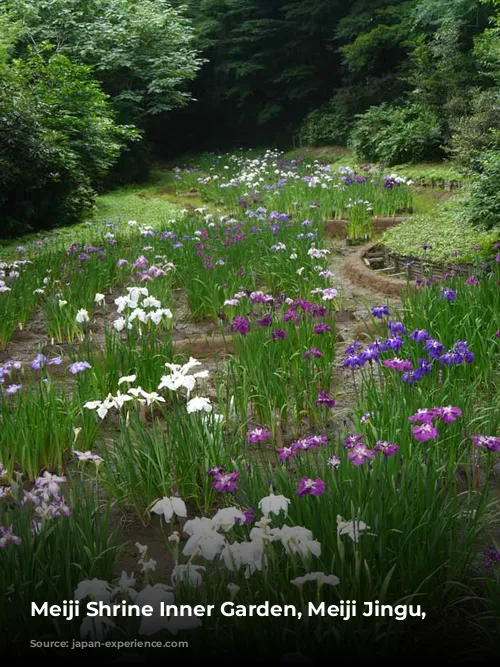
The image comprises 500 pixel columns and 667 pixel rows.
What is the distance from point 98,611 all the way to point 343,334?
349 centimetres

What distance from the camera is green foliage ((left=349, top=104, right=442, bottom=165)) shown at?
1382cm

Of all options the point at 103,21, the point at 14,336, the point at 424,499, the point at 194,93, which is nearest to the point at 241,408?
the point at 424,499

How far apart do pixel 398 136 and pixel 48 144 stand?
24.1ft

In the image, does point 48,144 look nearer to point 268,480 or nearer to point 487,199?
point 487,199

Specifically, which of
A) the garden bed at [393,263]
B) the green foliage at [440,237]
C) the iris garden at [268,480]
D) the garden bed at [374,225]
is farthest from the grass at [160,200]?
the iris garden at [268,480]

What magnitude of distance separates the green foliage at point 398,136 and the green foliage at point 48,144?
19.2 ft

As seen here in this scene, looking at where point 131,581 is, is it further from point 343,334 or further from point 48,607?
point 343,334

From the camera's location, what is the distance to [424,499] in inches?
75.4

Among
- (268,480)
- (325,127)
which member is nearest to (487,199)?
(268,480)

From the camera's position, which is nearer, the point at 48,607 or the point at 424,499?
the point at 48,607

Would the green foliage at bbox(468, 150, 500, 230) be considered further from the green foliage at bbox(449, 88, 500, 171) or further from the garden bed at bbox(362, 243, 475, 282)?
the green foliage at bbox(449, 88, 500, 171)

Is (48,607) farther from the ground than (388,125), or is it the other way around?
(388,125)

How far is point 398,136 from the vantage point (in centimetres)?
1407

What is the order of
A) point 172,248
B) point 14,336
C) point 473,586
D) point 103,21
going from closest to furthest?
point 473,586
point 14,336
point 172,248
point 103,21
